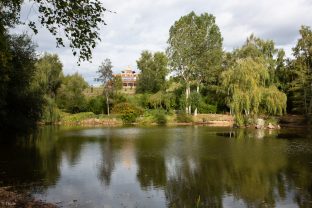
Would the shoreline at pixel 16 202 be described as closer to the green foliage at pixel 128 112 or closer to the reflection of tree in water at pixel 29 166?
the reflection of tree in water at pixel 29 166

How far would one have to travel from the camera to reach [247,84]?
3822 cm

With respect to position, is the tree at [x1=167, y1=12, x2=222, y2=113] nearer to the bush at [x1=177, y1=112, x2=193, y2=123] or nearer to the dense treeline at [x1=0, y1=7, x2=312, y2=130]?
the dense treeline at [x1=0, y1=7, x2=312, y2=130]

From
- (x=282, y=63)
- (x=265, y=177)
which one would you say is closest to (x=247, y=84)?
(x=282, y=63)

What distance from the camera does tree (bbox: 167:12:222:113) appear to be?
162ft

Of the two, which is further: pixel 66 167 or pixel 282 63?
pixel 282 63

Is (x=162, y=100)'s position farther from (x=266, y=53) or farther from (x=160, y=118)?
(x=266, y=53)

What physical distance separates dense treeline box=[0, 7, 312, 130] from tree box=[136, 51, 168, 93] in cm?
22

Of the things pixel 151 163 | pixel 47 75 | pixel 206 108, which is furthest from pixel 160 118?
pixel 151 163

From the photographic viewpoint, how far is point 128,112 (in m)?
48.4

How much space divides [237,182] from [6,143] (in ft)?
56.1

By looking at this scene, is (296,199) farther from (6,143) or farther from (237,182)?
(6,143)

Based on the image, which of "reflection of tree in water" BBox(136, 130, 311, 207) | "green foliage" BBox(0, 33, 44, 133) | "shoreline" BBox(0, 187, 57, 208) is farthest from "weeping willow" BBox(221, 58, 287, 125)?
"shoreline" BBox(0, 187, 57, 208)

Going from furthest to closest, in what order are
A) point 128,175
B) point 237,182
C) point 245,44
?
point 245,44
point 128,175
point 237,182

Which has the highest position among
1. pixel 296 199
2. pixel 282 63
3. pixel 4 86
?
pixel 282 63
